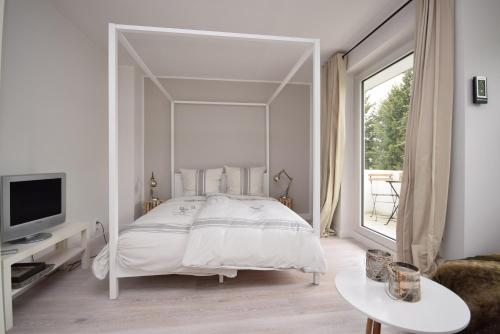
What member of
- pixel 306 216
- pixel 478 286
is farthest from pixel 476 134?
pixel 306 216

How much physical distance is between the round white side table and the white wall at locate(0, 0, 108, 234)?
2.41 meters

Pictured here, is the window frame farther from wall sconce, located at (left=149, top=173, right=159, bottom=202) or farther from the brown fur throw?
wall sconce, located at (left=149, top=173, right=159, bottom=202)

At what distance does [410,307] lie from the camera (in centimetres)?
89

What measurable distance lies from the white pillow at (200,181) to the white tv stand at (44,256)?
140 cm

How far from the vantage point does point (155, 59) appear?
10.2ft

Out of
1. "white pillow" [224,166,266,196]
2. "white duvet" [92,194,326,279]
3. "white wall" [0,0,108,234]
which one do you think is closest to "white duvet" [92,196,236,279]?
"white duvet" [92,194,326,279]

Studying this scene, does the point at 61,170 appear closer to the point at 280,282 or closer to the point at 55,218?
the point at 55,218

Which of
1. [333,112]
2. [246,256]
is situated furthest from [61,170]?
[333,112]

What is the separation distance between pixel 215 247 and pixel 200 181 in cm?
178

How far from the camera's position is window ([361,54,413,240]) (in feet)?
8.13

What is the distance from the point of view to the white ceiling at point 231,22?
6.90 ft

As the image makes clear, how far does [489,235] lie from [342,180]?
1620 millimetres

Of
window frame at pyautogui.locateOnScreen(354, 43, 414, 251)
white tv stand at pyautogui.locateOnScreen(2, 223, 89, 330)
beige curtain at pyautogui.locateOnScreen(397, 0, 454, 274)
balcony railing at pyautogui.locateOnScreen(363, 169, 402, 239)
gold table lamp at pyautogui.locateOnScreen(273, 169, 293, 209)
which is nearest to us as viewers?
white tv stand at pyautogui.locateOnScreen(2, 223, 89, 330)

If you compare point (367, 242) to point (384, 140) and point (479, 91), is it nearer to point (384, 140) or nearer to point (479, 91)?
point (384, 140)
